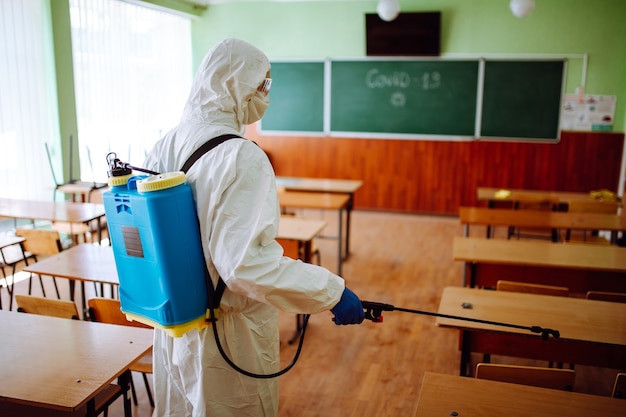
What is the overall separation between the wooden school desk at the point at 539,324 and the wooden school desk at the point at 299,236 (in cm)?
141

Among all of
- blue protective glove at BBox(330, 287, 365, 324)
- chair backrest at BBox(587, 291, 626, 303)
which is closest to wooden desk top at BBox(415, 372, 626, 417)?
blue protective glove at BBox(330, 287, 365, 324)

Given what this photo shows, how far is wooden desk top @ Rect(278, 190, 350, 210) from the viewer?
15.5ft

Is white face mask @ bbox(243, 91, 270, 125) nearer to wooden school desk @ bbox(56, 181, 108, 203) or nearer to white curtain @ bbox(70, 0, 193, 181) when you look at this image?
wooden school desk @ bbox(56, 181, 108, 203)

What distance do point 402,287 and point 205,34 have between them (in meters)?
5.14

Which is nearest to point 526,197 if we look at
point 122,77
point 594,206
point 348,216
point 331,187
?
point 594,206

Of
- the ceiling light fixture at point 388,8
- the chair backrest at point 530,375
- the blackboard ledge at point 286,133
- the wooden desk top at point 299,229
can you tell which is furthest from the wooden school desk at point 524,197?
the chair backrest at point 530,375

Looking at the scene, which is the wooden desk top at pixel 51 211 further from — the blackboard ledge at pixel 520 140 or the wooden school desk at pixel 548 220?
the blackboard ledge at pixel 520 140

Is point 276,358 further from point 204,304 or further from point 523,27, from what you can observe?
point 523,27

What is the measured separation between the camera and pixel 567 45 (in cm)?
663

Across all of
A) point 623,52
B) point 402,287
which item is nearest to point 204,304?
point 402,287

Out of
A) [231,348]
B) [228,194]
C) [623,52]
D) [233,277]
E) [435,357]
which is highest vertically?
[623,52]

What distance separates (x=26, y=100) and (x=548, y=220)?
4.99m

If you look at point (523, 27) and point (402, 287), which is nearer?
point (402, 287)

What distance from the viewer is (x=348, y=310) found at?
1.60 meters
